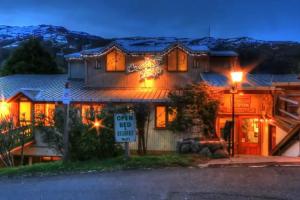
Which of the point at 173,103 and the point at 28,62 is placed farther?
the point at 28,62

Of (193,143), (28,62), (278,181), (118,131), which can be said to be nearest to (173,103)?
(193,143)

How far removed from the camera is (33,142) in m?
23.9

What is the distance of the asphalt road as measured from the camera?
829 cm

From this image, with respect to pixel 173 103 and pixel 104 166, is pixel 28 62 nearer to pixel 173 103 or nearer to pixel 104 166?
pixel 173 103

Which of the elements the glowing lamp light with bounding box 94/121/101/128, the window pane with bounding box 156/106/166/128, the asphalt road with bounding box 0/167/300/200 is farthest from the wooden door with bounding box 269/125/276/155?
the glowing lamp light with bounding box 94/121/101/128

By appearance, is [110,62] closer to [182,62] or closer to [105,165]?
[182,62]

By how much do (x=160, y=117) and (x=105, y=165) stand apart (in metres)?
12.7

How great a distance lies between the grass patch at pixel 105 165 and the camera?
37.6 feet

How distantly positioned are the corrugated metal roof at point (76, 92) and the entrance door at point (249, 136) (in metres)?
4.60

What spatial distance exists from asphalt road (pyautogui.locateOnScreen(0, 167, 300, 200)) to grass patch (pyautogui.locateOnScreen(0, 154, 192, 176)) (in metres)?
0.49

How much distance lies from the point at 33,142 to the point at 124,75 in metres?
7.03

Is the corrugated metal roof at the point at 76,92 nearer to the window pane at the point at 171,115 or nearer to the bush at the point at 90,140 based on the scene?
the window pane at the point at 171,115

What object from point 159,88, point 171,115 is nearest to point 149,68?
point 159,88

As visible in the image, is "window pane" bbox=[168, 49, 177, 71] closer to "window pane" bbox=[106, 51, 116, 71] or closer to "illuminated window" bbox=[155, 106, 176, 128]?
"window pane" bbox=[106, 51, 116, 71]
